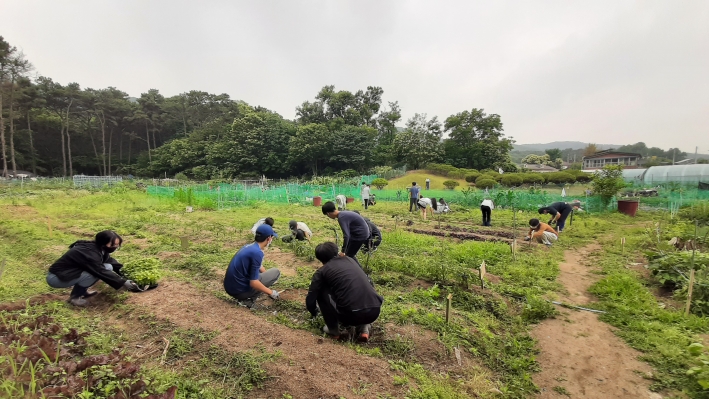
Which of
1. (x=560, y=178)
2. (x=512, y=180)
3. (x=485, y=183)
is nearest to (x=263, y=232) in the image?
(x=485, y=183)

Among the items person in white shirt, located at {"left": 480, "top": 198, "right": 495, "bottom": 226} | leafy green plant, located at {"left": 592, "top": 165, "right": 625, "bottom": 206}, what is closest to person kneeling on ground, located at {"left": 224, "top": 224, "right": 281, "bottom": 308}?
person in white shirt, located at {"left": 480, "top": 198, "right": 495, "bottom": 226}

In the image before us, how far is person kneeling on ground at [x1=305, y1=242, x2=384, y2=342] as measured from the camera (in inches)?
125

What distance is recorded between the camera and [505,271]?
5984mm

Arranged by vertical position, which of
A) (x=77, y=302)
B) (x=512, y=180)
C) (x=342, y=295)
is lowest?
(x=77, y=302)

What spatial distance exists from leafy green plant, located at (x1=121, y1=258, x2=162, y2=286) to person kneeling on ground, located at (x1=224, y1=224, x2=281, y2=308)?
1.36m

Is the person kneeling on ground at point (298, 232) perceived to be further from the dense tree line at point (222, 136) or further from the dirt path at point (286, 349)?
the dense tree line at point (222, 136)

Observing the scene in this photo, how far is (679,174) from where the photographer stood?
23.0 m

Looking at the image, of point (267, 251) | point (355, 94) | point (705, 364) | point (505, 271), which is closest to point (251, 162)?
point (355, 94)

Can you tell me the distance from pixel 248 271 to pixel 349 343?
A: 1.58m

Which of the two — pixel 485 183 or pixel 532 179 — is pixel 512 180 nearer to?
pixel 532 179

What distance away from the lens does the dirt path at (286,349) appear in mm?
2533

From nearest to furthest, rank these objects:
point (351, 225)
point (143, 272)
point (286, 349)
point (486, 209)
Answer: point (286, 349) → point (143, 272) → point (351, 225) → point (486, 209)

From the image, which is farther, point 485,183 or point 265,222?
point 485,183

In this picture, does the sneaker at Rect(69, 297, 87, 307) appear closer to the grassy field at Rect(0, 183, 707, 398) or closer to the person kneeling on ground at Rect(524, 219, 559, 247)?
the grassy field at Rect(0, 183, 707, 398)
